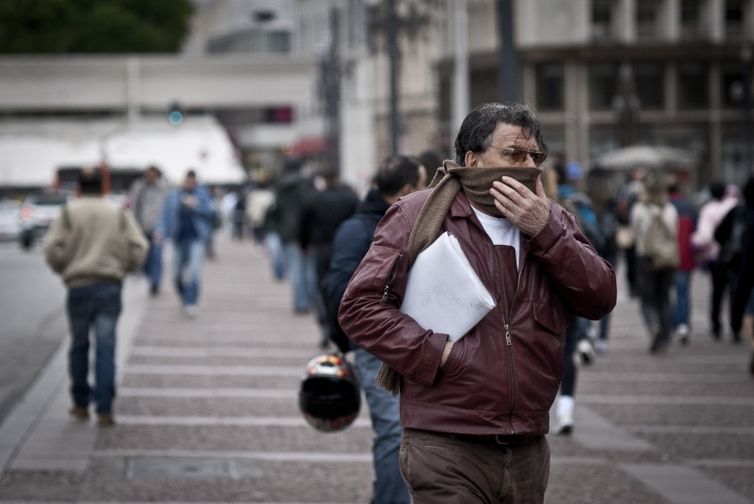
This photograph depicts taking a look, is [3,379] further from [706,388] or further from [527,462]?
[527,462]

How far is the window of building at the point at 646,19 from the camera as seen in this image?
65000 mm

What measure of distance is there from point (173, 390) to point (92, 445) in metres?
2.97

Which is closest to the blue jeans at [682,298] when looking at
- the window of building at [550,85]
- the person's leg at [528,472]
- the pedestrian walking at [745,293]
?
the pedestrian walking at [745,293]

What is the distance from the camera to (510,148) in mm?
5023

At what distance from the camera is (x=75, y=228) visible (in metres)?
11.2

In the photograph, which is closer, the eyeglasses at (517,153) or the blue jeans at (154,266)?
the eyeglasses at (517,153)

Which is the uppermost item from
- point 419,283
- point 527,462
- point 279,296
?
point 419,283

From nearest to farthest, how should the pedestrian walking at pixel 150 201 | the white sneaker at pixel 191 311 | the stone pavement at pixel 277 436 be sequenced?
the stone pavement at pixel 277 436
the white sneaker at pixel 191 311
the pedestrian walking at pixel 150 201

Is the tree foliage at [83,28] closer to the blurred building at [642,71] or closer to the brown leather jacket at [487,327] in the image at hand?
the blurred building at [642,71]

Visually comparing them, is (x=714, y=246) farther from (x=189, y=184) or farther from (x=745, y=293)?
(x=745, y=293)

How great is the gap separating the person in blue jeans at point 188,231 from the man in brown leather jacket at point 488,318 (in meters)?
16.0

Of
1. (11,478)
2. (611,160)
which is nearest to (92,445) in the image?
(11,478)

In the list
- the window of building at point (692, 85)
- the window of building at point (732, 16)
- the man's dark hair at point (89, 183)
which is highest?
the window of building at point (732, 16)

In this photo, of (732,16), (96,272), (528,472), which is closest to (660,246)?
(96,272)
